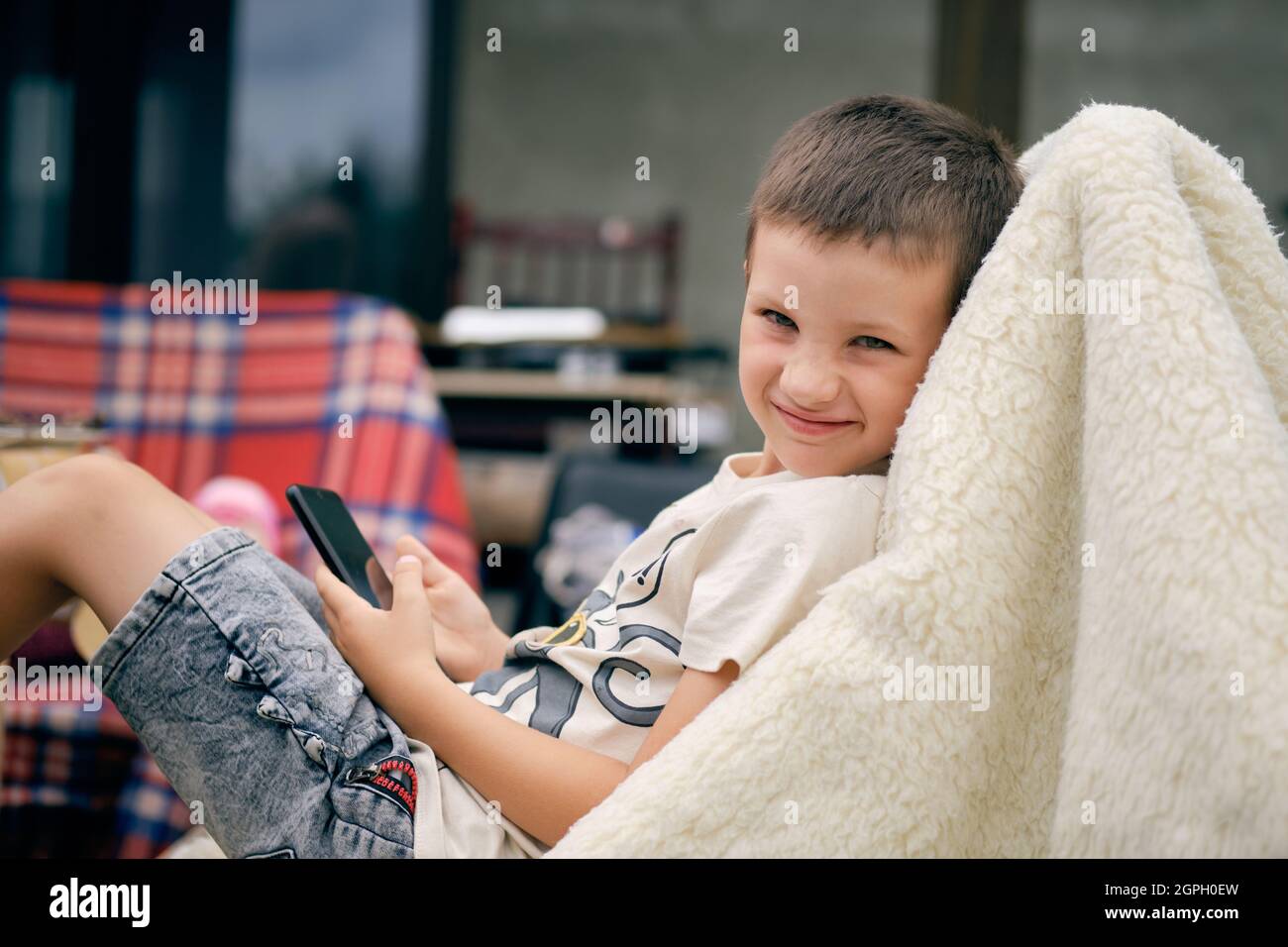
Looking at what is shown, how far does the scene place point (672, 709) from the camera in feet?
2.27

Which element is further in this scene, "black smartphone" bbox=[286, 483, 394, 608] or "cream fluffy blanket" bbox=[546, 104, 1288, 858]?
"black smartphone" bbox=[286, 483, 394, 608]

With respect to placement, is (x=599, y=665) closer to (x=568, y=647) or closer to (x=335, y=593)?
(x=568, y=647)

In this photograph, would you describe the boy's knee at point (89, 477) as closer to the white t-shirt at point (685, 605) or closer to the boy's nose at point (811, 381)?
the white t-shirt at point (685, 605)

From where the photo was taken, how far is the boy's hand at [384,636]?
2.52 feet

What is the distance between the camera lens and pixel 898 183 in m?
0.71

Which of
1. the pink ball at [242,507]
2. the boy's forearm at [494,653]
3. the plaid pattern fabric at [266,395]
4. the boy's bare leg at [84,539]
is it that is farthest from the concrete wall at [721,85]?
the boy's bare leg at [84,539]

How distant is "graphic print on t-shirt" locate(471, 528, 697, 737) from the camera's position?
0.76 metres

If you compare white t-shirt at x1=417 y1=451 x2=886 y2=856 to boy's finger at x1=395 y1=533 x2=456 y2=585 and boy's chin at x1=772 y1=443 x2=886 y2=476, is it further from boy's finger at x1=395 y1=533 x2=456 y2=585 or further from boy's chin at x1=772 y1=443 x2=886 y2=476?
boy's finger at x1=395 y1=533 x2=456 y2=585

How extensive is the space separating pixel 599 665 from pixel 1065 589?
0.97ft

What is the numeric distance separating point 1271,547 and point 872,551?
0.22 meters

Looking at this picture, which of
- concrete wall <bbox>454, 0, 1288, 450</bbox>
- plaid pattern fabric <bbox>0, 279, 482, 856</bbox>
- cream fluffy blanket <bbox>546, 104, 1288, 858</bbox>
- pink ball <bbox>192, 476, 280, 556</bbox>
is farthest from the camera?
concrete wall <bbox>454, 0, 1288, 450</bbox>

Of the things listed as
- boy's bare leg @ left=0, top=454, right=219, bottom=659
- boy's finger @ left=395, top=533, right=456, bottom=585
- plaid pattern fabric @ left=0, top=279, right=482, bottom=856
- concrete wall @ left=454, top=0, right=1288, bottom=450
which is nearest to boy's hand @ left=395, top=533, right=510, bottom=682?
boy's finger @ left=395, top=533, right=456, bottom=585

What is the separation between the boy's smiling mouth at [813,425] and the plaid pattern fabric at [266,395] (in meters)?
1.25
